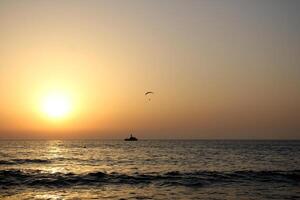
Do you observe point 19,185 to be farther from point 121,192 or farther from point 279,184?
point 279,184

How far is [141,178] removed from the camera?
32875mm

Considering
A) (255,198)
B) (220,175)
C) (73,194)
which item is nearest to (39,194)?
(73,194)

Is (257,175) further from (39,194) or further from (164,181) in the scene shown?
(39,194)

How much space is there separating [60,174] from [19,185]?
650 cm

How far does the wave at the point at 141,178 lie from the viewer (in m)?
30.3

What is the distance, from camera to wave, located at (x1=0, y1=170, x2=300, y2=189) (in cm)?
3030

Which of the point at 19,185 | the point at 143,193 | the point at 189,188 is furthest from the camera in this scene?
the point at 19,185

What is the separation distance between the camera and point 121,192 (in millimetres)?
25688

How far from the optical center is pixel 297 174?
35.4 meters

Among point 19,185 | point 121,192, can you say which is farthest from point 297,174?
point 19,185

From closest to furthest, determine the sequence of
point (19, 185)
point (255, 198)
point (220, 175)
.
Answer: point (255, 198), point (19, 185), point (220, 175)

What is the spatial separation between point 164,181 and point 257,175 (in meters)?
9.38

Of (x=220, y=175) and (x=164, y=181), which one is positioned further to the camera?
(x=220, y=175)

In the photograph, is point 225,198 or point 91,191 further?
point 91,191
